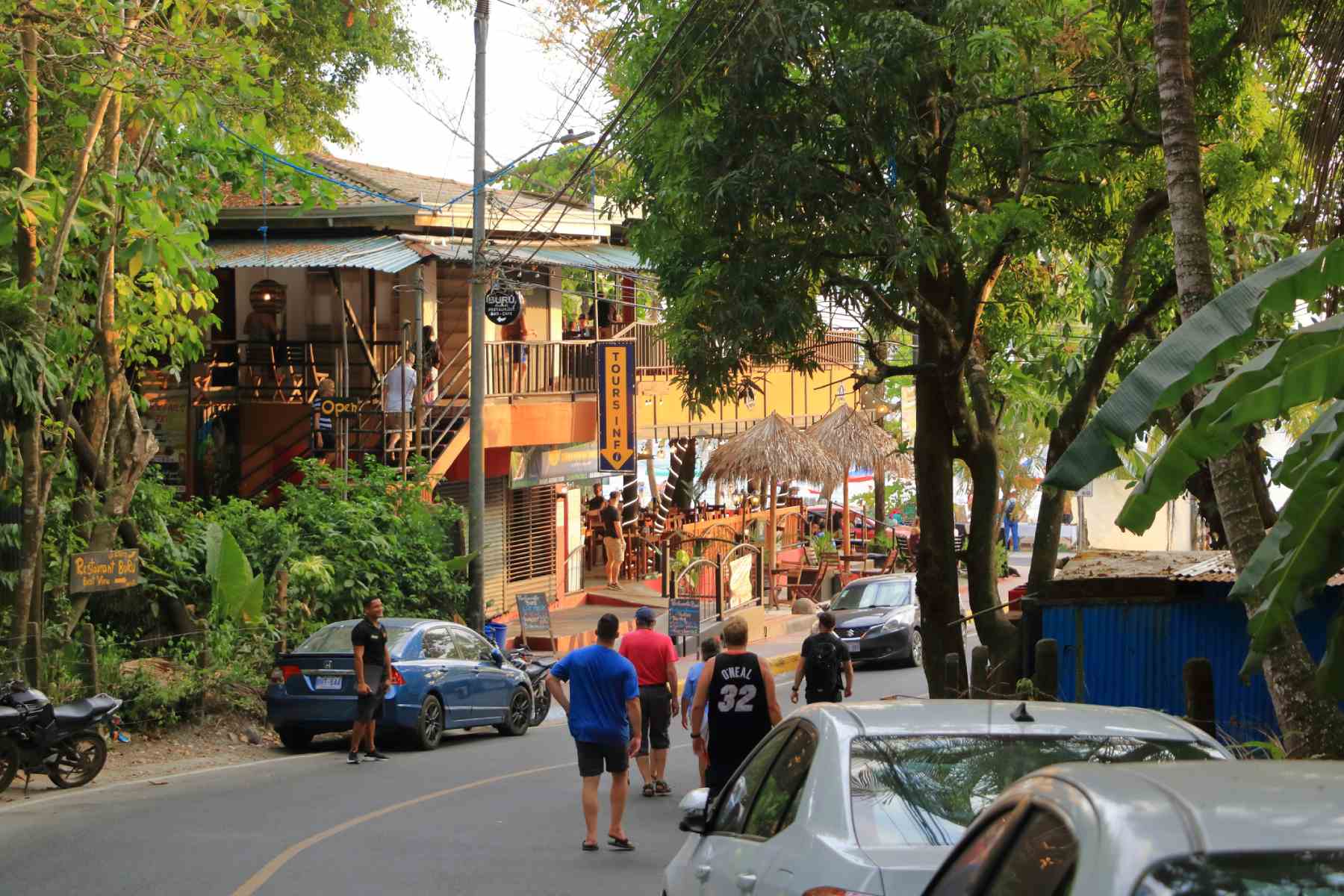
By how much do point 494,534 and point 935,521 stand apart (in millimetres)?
15988

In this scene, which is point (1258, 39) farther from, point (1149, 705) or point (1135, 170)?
point (1149, 705)

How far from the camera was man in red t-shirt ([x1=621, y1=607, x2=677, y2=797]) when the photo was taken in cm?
1346

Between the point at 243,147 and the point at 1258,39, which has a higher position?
the point at 243,147

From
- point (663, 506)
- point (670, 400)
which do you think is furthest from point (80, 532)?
point (663, 506)

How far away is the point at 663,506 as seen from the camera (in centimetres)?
4062

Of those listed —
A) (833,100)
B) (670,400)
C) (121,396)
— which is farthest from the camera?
(670,400)

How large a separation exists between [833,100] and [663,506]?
27.4m

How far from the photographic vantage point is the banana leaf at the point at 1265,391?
5594 mm

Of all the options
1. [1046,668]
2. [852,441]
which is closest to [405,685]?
[1046,668]

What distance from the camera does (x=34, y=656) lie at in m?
15.8

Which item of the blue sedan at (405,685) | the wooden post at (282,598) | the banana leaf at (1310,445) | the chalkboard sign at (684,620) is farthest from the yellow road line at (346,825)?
the chalkboard sign at (684,620)

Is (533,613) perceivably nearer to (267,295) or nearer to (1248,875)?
(267,295)

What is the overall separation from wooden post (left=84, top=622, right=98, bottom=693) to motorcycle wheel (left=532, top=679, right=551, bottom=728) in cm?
619

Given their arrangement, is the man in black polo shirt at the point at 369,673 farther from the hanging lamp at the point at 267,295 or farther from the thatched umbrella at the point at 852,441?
the thatched umbrella at the point at 852,441
